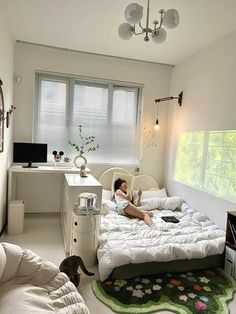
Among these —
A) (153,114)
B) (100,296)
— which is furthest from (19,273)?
(153,114)

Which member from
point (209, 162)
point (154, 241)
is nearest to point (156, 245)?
point (154, 241)

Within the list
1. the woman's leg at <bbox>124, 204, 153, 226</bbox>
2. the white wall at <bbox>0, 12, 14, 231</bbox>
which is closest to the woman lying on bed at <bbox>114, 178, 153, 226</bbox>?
the woman's leg at <bbox>124, 204, 153, 226</bbox>

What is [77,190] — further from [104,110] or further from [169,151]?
[169,151]

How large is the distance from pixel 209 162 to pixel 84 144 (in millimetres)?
2077

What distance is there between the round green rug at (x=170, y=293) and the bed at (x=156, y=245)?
89 mm

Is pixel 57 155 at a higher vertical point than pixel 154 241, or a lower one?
higher

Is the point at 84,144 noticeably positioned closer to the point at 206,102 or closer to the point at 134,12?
the point at 206,102

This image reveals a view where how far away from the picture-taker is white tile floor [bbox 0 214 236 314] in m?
2.01

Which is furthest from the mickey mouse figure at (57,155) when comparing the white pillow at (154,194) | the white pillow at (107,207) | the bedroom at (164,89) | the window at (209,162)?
the window at (209,162)

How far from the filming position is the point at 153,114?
14.9ft

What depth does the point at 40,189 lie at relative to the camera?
4039 millimetres

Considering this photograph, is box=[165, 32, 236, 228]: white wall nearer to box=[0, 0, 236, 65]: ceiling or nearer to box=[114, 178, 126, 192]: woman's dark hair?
box=[0, 0, 236, 65]: ceiling

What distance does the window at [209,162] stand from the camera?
306 centimetres

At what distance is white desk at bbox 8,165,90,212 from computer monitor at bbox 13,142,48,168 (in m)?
0.21
